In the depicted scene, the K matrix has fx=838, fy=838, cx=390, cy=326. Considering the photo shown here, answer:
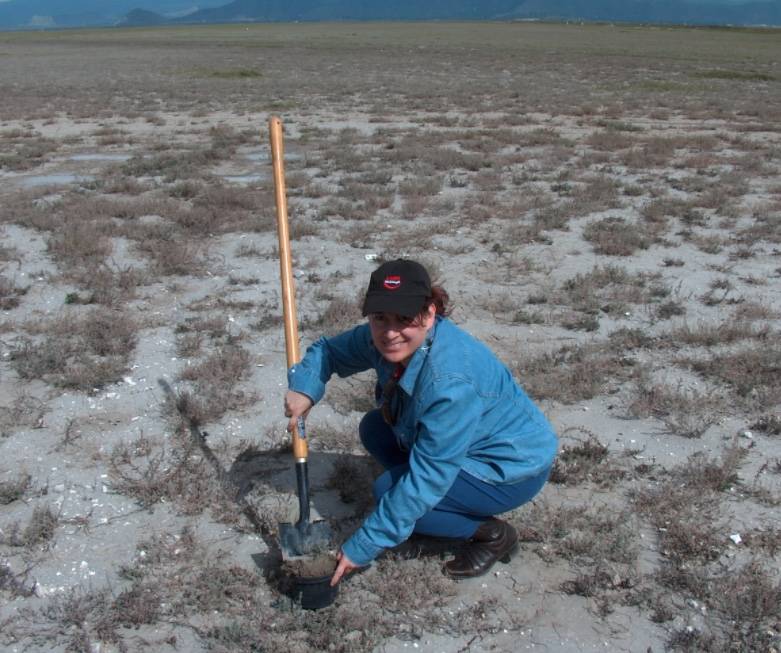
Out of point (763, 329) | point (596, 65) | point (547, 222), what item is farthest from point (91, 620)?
point (596, 65)

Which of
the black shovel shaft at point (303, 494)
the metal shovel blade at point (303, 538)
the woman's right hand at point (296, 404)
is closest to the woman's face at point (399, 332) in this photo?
the woman's right hand at point (296, 404)

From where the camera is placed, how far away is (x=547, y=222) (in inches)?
347

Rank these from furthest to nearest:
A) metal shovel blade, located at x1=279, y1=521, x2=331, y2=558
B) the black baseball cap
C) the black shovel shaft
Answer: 1. the black shovel shaft
2. metal shovel blade, located at x1=279, y1=521, x2=331, y2=558
3. the black baseball cap

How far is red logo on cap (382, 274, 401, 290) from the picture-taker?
2824 millimetres

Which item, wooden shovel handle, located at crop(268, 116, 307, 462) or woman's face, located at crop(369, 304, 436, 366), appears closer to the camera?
woman's face, located at crop(369, 304, 436, 366)

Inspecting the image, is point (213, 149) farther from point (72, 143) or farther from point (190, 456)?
point (190, 456)

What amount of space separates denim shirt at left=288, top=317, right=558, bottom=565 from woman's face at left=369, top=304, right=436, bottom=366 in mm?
46

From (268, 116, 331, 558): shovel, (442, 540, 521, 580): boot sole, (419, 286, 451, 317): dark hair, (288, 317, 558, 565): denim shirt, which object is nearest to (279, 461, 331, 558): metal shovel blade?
(268, 116, 331, 558): shovel

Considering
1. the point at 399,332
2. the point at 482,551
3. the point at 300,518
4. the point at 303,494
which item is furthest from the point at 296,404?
the point at 482,551

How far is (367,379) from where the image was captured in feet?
→ 17.3

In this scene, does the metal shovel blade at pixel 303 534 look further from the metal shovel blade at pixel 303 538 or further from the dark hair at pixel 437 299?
the dark hair at pixel 437 299

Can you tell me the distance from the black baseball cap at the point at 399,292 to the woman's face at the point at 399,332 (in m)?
0.06

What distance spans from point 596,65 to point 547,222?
35.1m

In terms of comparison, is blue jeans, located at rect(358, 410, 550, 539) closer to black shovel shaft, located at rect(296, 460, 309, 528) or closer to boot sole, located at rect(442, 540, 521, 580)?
boot sole, located at rect(442, 540, 521, 580)
